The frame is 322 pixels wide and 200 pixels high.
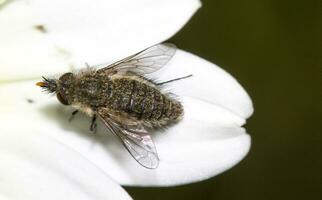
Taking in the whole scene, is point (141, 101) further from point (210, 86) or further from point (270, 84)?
point (270, 84)

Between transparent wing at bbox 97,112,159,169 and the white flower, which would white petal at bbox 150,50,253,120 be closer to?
the white flower

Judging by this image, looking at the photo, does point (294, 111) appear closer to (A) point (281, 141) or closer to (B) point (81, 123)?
(A) point (281, 141)

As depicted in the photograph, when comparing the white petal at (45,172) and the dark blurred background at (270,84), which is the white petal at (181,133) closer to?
the white petal at (45,172)

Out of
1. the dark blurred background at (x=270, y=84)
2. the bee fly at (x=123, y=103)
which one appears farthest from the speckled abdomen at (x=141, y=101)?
the dark blurred background at (x=270, y=84)

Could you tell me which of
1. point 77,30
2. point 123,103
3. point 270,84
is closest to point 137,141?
point 123,103

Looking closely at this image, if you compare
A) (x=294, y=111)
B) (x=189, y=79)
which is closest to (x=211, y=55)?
(x=294, y=111)

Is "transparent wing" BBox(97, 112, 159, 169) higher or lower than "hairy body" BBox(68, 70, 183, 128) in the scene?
lower

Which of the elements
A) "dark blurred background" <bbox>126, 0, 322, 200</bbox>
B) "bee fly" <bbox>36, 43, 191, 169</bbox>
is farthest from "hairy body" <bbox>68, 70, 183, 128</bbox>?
"dark blurred background" <bbox>126, 0, 322, 200</bbox>
